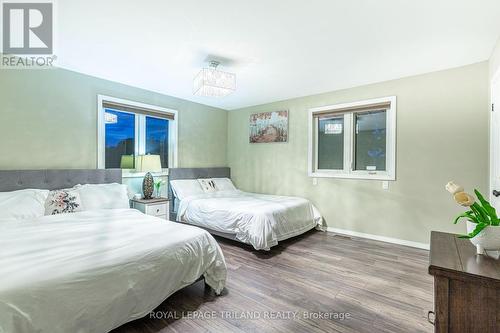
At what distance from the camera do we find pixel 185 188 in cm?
432

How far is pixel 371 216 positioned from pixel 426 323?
Answer: 80.2 inches

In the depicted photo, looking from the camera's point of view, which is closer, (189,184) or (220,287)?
(220,287)

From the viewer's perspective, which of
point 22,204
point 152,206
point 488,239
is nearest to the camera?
point 488,239

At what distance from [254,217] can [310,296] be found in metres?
1.19

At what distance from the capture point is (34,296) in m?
1.21

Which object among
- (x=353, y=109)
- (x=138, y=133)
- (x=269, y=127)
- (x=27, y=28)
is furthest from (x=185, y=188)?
(x=353, y=109)

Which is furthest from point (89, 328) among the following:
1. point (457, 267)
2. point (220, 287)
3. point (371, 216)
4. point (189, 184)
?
point (371, 216)

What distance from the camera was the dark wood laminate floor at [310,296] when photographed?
1.77 m

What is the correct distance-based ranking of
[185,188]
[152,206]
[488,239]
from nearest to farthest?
[488,239] < [152,206] < [185,188]

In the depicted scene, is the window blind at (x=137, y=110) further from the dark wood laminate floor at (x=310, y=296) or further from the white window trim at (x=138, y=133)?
the dark wood laminate floor at (x=310, y=296)

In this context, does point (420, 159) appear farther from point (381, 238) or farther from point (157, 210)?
point (157, 210)

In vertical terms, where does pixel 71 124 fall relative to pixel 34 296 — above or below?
above

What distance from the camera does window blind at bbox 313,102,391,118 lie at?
363 cm

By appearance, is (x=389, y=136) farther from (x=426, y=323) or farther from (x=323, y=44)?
(x=426, y=323)
